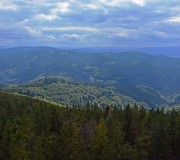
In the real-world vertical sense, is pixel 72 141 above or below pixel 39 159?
above

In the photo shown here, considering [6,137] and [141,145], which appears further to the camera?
[6,137]

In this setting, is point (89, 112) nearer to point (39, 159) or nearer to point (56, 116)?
point (56, 116)

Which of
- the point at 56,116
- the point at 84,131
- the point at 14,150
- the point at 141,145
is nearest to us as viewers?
the point at 14,150

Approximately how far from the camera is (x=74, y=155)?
90438mm

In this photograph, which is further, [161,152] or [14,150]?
[161,152]

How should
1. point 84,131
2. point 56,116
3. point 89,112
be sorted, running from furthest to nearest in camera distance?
point 89,112 → point 56,116 → point 84,131

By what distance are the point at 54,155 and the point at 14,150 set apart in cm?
1311

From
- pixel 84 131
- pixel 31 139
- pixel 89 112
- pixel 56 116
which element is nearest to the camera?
pixel 31 139

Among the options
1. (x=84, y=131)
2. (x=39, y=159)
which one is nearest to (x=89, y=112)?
(x=84, y=131)

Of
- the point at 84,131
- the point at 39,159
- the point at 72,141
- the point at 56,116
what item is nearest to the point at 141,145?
the point at 72,141

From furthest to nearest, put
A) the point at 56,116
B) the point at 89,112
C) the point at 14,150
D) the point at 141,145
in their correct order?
the point at 89,112, the point at 56,116, the point at 141,145, the point at 14,150

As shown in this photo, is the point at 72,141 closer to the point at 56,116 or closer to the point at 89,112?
the point at 56,116

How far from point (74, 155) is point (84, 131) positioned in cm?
3396

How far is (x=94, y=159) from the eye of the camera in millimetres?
92125
